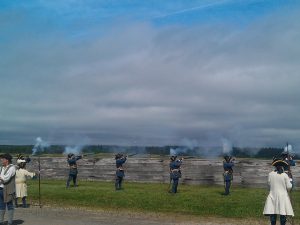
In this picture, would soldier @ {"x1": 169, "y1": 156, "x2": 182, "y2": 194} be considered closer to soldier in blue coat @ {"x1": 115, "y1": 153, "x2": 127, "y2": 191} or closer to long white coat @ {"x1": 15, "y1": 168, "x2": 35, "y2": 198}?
soldier in blue coat @ {"x1": 115, "y1": 153, "x2": 127, "y2": 191}

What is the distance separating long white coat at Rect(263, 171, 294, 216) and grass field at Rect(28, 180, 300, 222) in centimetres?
395

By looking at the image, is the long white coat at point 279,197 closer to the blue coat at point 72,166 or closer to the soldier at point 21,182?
the soldier at point 21,182

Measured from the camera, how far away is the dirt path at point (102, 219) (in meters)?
15.2

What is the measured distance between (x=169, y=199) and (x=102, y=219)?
4745 millimetres

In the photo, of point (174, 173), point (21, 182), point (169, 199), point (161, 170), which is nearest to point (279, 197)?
point (169, 199)

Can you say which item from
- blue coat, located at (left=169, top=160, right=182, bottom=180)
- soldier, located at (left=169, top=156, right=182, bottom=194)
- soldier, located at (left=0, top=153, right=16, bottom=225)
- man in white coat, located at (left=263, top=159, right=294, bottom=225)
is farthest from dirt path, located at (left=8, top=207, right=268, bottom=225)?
blue coat, located at (left=169, top=160, right=182, bottom=180)

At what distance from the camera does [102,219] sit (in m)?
16.0

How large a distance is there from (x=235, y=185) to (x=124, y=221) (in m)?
10.2

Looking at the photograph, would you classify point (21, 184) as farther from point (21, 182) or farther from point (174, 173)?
point (174, 173)

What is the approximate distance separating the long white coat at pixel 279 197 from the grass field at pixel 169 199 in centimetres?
395

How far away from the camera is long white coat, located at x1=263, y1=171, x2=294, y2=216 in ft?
40.7

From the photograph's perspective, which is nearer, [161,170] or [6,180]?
[6,180]

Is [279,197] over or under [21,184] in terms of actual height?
under

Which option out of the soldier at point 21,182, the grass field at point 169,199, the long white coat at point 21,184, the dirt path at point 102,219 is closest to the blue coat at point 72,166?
the grass field at point 169,199
